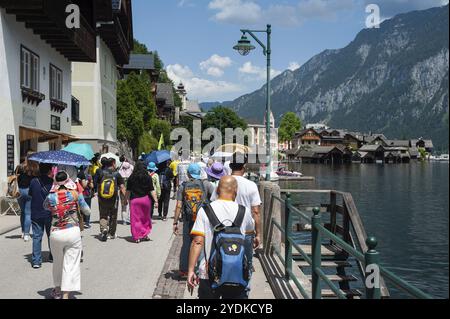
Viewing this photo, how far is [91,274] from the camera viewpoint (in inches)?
339

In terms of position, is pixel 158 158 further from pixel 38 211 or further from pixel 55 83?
pixel 55 83

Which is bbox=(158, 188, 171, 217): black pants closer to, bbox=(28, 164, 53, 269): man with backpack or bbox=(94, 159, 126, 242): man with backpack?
bbox=(94, 159, 126, 242): man with backpack

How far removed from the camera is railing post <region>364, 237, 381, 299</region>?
11.9 feet

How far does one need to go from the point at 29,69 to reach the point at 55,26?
195cm

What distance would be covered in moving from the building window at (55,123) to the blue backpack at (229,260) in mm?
20180

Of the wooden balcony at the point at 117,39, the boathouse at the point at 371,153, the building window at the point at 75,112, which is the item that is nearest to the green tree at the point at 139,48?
the wooden balcony at the point at 117,39

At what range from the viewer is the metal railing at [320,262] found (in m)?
3.52

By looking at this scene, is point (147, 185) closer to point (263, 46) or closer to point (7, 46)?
point (7, 46)

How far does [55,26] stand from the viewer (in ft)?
62.2

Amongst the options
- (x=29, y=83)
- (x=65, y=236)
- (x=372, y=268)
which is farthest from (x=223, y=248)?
(x=29, y=83)

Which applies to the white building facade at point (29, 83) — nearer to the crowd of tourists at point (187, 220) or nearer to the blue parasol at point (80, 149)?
the blue parasol at point (80, 149)

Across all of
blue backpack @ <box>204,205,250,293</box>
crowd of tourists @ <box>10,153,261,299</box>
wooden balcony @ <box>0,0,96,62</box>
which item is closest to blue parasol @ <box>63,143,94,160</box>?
crowd of tourists @ <box>10,153,261,299</box>

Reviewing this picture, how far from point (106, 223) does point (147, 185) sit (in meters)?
1.30
